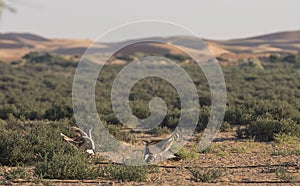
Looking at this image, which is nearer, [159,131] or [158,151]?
[158,151]

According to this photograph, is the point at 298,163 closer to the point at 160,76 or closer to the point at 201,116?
the point at 201,116

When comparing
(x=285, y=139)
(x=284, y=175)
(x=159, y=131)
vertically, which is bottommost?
(x=159, y=131)

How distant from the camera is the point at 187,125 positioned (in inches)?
580

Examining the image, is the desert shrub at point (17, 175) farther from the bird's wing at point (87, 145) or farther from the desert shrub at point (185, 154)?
the desert shrub at point (185, 154)

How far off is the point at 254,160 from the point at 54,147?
159 inches

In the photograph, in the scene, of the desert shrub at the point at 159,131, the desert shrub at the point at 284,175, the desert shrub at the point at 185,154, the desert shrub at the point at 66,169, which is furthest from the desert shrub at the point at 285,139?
the desert shrub at the point at 66,169

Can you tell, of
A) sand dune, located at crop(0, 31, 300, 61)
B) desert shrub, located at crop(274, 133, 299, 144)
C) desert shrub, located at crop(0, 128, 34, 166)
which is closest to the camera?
desert shrub, located at crop(0, 128, 34, 166)

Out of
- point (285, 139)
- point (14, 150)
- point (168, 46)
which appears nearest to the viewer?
point (14, 150)

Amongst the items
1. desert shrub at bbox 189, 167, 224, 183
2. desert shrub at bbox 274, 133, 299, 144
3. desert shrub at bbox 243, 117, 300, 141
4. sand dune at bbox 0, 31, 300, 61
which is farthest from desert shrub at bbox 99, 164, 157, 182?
sand dune at bbox 0, 31, 300, 61

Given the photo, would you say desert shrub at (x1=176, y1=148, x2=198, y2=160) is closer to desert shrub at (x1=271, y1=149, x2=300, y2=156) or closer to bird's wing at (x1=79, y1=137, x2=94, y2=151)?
desert shrub at (x1=271, y1=149, x2=300, y2=156)

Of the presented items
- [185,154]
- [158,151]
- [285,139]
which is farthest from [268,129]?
[158,151]

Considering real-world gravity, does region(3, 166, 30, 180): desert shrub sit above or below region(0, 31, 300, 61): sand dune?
above

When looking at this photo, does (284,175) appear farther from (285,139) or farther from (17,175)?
(17,175)

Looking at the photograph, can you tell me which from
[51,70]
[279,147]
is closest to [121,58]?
[51,70]
